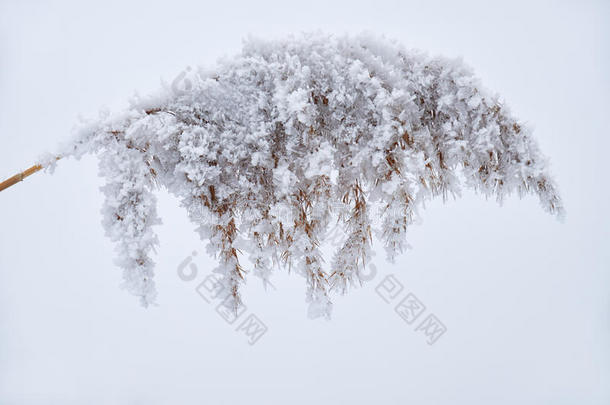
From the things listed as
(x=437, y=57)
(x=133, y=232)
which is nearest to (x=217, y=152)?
(x=133, y=232)

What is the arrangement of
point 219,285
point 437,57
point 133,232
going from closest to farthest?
point 133,232 < point 437,57 < point 219,285

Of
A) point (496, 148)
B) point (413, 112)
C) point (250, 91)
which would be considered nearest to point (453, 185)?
point (496, 148)

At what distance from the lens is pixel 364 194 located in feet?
6.22

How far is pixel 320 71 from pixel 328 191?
1.69 ft

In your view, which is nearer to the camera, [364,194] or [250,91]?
[250,91]

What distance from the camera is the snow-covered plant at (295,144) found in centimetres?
167

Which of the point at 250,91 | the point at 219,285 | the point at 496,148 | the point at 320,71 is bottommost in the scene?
the point at 496,148

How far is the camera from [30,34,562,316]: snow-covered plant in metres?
1.67

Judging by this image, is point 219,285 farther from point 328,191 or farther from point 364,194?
point 364,194

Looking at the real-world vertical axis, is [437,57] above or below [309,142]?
below

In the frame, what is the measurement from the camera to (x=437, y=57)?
1.76 m

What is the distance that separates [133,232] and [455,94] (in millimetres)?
1449

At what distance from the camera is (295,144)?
173 cm

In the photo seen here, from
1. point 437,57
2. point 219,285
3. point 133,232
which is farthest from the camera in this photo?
point 219,285
